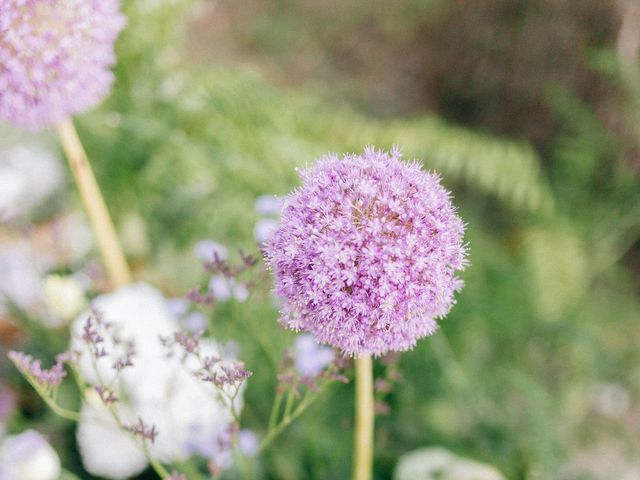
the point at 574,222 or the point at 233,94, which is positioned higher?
the point at 574,222

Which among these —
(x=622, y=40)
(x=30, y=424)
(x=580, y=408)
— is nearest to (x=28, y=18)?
(x=30, y=424)

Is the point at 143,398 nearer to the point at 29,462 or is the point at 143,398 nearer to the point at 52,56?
the point at 29,462

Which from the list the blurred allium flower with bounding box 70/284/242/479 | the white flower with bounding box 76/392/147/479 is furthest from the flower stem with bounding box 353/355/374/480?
the white flower with bounding box 76/392/147/479

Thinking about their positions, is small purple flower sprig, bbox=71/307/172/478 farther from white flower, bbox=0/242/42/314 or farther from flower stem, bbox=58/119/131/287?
white flower, bbox=0/242/42/314

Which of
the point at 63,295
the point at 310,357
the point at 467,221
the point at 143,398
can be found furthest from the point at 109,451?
the point at 467,221

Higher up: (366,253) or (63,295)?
(63,295)

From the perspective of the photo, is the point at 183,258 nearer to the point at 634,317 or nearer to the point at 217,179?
the point at 217,179

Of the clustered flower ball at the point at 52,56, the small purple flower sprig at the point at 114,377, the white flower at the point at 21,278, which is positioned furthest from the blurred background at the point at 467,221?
the clustered flower ball at the point at 52,56
